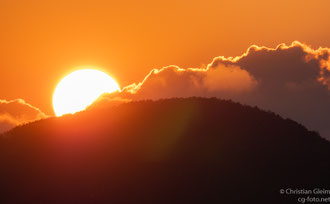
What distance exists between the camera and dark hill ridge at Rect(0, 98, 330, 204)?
50.9 meters

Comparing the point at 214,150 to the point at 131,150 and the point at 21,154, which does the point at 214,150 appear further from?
the point at 21,154

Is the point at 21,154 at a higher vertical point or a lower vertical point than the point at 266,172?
higher

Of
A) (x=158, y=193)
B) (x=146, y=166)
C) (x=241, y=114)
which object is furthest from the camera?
(x=241, y=114)

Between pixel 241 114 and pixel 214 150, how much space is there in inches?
283

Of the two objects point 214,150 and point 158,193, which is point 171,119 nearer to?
point 214,150

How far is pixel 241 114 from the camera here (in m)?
61.1

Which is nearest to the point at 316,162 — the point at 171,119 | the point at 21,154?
the point at 171,119

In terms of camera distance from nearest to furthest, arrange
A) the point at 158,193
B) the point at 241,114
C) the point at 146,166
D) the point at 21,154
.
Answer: the point at 158,193 < the point at 146,166 < the point at 21,154 < the point at 241,114

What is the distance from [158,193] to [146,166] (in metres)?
4.00

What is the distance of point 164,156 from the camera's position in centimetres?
5519

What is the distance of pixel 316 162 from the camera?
2181 inches

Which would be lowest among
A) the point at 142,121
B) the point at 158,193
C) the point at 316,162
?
the point at 158,193

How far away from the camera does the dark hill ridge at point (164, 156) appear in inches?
2005

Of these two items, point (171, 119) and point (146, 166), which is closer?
point (146, 166)
